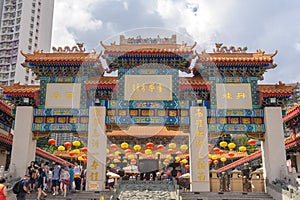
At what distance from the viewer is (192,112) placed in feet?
53.4

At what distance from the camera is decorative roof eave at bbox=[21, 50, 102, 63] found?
16.8 meters

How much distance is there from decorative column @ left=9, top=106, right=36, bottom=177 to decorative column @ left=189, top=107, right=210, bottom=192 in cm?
803

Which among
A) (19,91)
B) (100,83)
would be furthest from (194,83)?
(19,91)

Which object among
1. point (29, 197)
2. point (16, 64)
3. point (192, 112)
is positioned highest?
point (16, 64)

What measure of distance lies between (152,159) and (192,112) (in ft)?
28.4

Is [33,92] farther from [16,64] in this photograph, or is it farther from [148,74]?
[16,64]

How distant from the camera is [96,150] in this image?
1559cm

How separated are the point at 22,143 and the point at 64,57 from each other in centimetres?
490

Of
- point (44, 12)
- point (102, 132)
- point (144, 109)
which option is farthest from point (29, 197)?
point (44, 12)

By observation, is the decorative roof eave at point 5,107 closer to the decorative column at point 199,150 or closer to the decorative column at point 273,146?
the decorative column at point 199,150

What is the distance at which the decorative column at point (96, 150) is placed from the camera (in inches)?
597

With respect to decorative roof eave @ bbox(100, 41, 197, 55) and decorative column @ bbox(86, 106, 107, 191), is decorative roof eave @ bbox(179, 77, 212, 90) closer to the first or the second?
decorative roof eave @ bbox(100, 41, 197, 55)

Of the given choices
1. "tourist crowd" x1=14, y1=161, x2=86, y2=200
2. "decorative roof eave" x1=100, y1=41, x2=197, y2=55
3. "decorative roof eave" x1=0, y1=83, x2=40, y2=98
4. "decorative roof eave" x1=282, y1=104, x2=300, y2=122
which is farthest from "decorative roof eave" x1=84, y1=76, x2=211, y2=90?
"decorative roof eave" x1=282, y1=104, x2=300, y2=122

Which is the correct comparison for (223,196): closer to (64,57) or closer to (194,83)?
(194,83)
